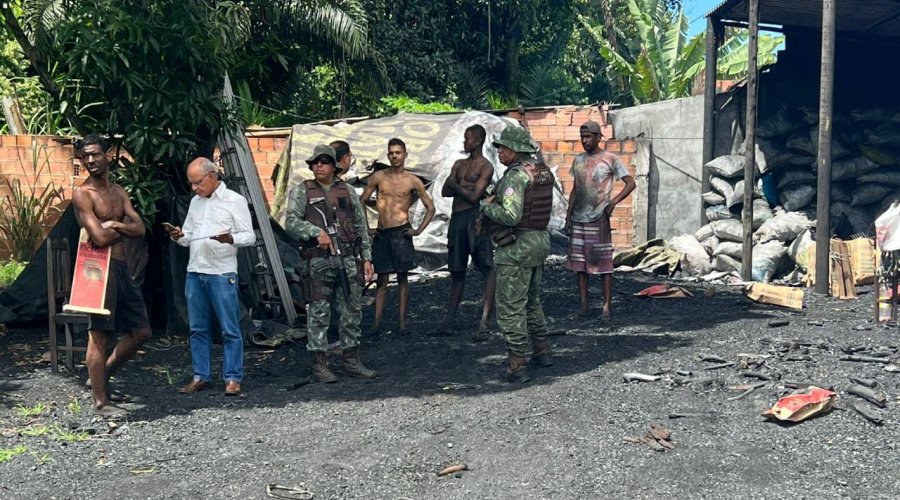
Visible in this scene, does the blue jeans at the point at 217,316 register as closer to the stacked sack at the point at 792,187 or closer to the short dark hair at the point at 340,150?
the short dark hair at the point at 340,150

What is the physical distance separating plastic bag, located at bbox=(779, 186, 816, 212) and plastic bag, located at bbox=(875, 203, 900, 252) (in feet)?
14.4

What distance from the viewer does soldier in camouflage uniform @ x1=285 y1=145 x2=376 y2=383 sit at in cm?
702

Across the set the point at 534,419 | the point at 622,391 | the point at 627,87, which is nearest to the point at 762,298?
the point at 622,391

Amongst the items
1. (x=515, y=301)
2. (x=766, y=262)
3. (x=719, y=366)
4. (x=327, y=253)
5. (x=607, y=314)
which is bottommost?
(x=719, y=366)

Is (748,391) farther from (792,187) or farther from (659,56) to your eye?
(659,56)

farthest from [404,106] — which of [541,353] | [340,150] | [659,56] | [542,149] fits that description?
[541,353]

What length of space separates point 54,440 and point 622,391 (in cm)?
334

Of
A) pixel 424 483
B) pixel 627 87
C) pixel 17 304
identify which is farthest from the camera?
pixel 627 87

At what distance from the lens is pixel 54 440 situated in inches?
233

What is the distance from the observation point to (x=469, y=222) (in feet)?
27.9

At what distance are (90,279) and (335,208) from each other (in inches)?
66.4

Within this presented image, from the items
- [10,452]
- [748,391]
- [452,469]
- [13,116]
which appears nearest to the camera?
[452,469]

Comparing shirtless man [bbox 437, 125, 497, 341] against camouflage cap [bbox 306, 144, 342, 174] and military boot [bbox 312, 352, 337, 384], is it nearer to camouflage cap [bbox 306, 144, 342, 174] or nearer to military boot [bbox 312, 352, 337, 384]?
camouflage cap [bbox 306, 144, 342, 174]

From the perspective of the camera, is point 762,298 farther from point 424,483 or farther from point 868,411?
point 424,483
